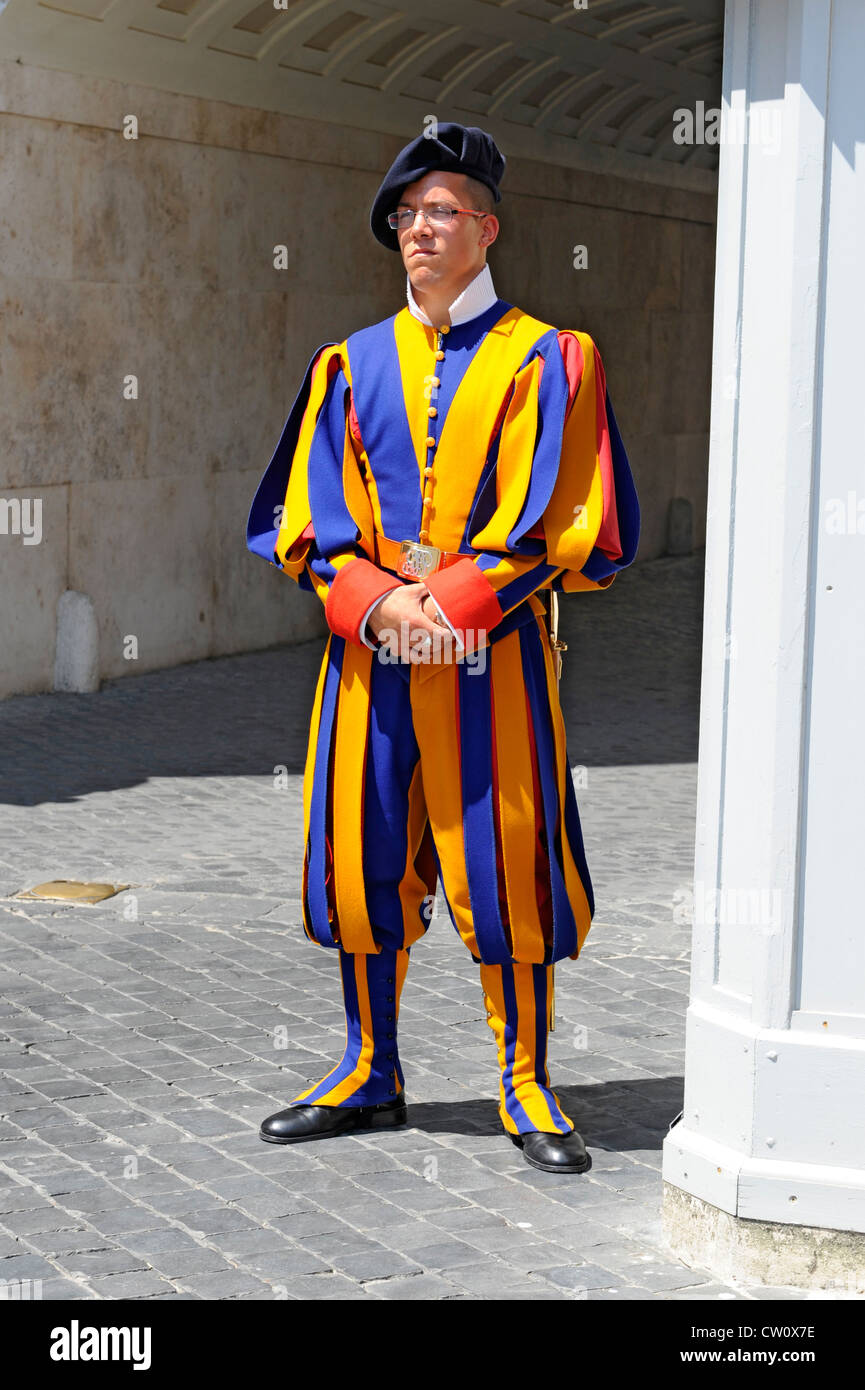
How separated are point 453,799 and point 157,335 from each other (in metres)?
7.28

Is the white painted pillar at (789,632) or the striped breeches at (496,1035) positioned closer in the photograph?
the white painted pillar at (789,632)

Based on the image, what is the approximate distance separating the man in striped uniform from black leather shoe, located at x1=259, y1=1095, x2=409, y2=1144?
0.32 m

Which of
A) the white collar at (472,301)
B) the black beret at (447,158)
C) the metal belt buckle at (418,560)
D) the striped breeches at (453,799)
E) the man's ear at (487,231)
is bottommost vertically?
the striped breeches at (453,799)

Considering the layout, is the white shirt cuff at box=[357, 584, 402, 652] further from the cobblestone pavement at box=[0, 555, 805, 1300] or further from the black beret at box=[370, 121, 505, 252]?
the cobblestone pavement at box=[0, 555, 805, 1300]

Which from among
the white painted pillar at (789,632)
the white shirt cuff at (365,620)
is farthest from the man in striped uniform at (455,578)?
the white painted pillar at (789,632)

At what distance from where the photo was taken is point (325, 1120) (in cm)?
425

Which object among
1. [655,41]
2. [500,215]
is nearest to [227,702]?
[500,215]

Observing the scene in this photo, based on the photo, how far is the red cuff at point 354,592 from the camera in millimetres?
3938

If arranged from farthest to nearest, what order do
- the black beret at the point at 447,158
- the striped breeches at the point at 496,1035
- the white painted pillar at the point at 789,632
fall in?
the striped breeches at the point at 496,1035 → the black beret at the point at 447,158 → the white painted pillar at the point at 789,632

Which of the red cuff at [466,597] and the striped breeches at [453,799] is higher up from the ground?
the red cuff at [466,597]

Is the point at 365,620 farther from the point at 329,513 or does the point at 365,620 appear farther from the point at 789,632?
the point at 789,632

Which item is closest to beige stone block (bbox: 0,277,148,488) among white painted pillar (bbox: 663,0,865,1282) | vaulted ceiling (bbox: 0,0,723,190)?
vaulted ceiling (bbox: 0,0,723,190)

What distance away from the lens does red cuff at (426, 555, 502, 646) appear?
3.89 metres

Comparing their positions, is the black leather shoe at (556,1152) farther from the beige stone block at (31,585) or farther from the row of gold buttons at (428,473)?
the beige stone block at (31,585)
